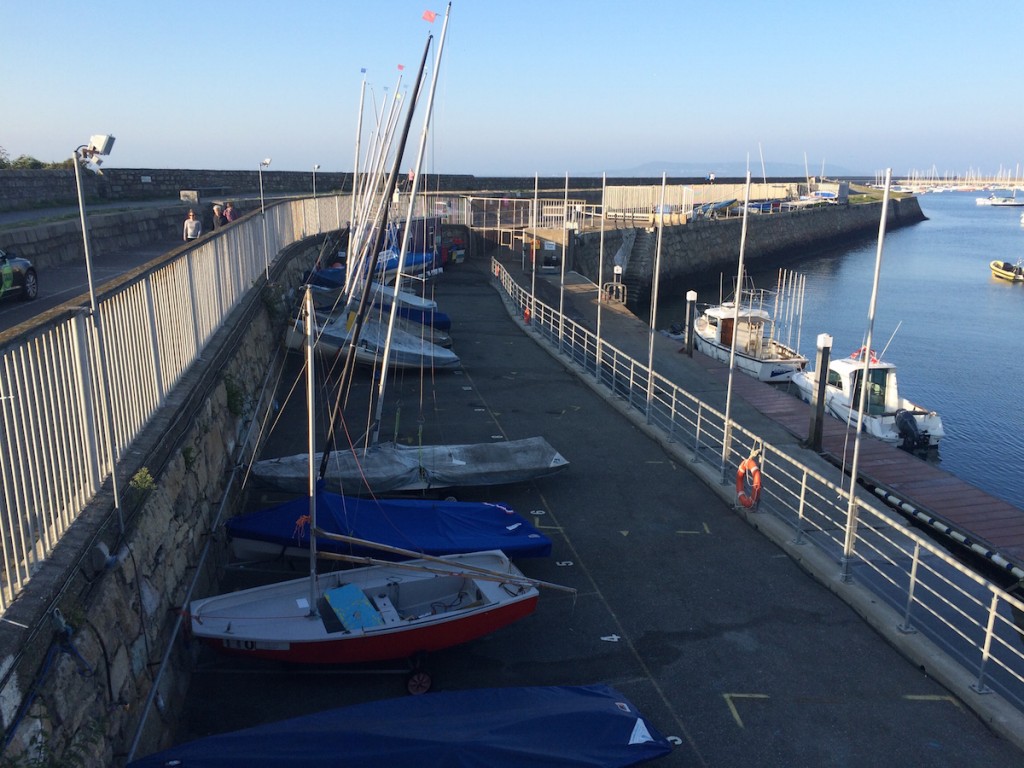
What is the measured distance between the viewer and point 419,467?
1217cm

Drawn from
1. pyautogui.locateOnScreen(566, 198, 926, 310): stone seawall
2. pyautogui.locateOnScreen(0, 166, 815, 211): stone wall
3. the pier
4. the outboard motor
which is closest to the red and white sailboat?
the pier

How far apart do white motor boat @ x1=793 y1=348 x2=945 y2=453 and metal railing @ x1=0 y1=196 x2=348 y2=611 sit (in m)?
16.8

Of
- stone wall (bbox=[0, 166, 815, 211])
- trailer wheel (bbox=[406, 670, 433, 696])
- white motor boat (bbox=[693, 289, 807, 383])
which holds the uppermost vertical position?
stone wall (bbox=[0, 166, 815, 211])

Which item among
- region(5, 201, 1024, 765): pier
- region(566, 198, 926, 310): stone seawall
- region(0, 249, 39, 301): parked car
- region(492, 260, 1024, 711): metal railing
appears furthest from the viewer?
region(566, 198, 926, 310): stone seawall

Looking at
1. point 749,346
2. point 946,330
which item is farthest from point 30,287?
point 946,330

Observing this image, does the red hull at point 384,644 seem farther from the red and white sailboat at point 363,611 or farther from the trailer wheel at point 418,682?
the trailer wheel at point 418,682

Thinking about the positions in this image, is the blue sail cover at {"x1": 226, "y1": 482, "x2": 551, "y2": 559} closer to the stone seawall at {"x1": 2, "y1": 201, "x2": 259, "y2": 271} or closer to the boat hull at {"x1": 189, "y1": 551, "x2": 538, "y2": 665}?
the boat hull at {"x1": 189, "y1": 551, "x2": 538, "y2": 665}

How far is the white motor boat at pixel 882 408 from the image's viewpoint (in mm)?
22500

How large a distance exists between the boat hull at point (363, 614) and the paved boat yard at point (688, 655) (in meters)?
0.44

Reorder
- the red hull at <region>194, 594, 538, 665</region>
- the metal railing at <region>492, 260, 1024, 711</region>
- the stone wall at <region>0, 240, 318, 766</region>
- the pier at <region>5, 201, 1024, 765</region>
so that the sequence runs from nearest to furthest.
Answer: the stone wall at <region>0, 240, 318, 766</region>, the pier at <region>5, 201, 1024, 765</region>, the red hull at <region>194, 594, 538, 665</region>, the metal railing at <region>492, 260, 1024, 711</region>

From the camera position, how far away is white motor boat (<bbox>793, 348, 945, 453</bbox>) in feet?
73.8

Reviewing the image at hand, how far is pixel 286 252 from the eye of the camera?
24.5 metres

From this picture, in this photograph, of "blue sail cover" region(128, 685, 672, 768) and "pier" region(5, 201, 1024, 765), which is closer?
"blue sail cover" region(128, 685, 672, 768)

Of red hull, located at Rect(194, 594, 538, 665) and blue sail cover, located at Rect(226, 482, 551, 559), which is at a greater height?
blue sail cover, located at Rect(226, 482, 551, 559)
